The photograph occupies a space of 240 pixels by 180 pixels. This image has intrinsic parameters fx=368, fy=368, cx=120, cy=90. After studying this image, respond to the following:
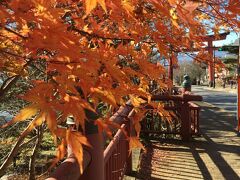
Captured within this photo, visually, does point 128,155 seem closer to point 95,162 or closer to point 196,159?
point 196,159

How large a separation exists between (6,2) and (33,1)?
0.34 feet

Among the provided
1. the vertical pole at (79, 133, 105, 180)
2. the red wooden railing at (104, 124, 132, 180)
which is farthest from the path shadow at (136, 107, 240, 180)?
the vertical pole at (79, 133, 105, 180)

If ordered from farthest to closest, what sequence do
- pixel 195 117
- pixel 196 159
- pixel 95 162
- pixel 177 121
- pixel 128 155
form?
pixel 195 117 < pixel 177 121 < pixel 196 159 < pixel 128 155 < pixel 95 162

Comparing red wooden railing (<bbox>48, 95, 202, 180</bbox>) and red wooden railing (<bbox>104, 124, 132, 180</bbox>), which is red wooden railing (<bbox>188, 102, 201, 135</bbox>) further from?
red wooden railing (<bbox>104, 124, 132, 180</bbox>)

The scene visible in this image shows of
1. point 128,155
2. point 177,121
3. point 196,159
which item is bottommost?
point 196,159

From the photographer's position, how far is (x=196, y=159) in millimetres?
6141

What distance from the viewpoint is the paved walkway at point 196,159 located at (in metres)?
5.27

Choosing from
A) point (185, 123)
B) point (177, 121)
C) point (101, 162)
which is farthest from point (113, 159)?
point (177, 121)

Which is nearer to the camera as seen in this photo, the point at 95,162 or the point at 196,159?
the point at 95,162

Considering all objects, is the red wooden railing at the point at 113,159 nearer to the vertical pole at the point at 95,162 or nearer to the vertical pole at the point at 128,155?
the vertical pole at the point at 128,155

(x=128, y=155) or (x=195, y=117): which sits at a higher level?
(x=195, y=117)

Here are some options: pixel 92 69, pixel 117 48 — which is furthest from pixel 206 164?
pixel 92 69

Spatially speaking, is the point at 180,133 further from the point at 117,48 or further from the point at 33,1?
the point at 33,1

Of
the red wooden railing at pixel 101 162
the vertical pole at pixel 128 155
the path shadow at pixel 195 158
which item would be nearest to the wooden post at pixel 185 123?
the path shadow at pixel 195 158
